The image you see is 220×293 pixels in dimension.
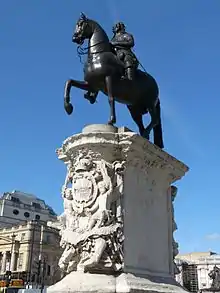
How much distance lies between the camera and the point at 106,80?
832 cm

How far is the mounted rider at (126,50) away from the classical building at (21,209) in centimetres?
8435

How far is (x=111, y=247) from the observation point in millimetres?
7086

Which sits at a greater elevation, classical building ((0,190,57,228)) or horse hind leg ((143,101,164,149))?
classical building ((0,190,57,228))

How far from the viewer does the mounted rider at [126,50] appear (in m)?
8.63

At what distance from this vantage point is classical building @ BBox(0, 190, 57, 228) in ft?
308

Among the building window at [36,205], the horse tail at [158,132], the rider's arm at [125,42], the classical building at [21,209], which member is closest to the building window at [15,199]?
the classical building at [21,209]

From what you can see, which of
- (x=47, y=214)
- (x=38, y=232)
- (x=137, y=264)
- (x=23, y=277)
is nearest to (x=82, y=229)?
(x=137, y=264)

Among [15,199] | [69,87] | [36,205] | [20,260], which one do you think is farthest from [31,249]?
Answer: [69,87]

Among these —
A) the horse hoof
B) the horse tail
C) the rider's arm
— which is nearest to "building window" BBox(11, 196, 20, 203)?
the horse tail

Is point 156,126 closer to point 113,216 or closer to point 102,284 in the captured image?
point 113,216

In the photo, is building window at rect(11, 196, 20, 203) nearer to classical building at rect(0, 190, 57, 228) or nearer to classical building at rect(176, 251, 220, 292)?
classical building at rect(0, 190, 57, 228)

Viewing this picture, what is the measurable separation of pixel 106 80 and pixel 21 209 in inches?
3661

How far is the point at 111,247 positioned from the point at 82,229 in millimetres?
620

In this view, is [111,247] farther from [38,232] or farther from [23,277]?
[38,232]
